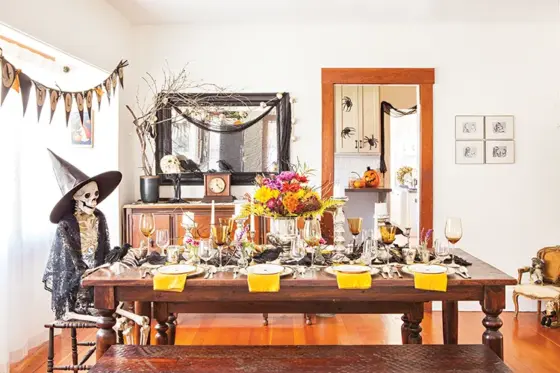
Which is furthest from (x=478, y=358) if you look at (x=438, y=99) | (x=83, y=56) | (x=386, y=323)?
(x=83, y=56)

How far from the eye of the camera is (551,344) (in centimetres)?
369

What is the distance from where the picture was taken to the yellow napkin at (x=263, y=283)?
228 cm

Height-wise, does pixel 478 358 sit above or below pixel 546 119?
below

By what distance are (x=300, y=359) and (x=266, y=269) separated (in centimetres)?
48

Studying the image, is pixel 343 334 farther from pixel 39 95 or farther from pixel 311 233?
pixel 39 95

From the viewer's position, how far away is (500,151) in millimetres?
4605

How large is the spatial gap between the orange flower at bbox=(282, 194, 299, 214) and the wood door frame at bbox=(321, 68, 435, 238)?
184cm

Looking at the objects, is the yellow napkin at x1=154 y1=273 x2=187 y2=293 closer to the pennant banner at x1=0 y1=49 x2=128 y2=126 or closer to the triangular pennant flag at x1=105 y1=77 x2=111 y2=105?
the pennant banner at x1=0 y1=49 x2=128 y2=126

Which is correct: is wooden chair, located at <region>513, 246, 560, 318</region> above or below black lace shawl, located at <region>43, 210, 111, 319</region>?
below

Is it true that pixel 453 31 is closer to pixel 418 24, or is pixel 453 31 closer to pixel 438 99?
pixel 418 24

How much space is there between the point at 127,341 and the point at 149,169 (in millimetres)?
2204

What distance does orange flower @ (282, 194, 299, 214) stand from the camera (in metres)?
2.75

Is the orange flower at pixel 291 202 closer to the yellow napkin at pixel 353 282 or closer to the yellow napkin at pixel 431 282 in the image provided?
the yellow napkin at pixel 353 282

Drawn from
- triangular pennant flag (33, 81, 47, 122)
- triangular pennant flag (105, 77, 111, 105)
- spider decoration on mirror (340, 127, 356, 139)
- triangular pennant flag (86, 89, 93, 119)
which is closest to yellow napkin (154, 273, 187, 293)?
triangular pennant flag (33, 81, 47, 122)
